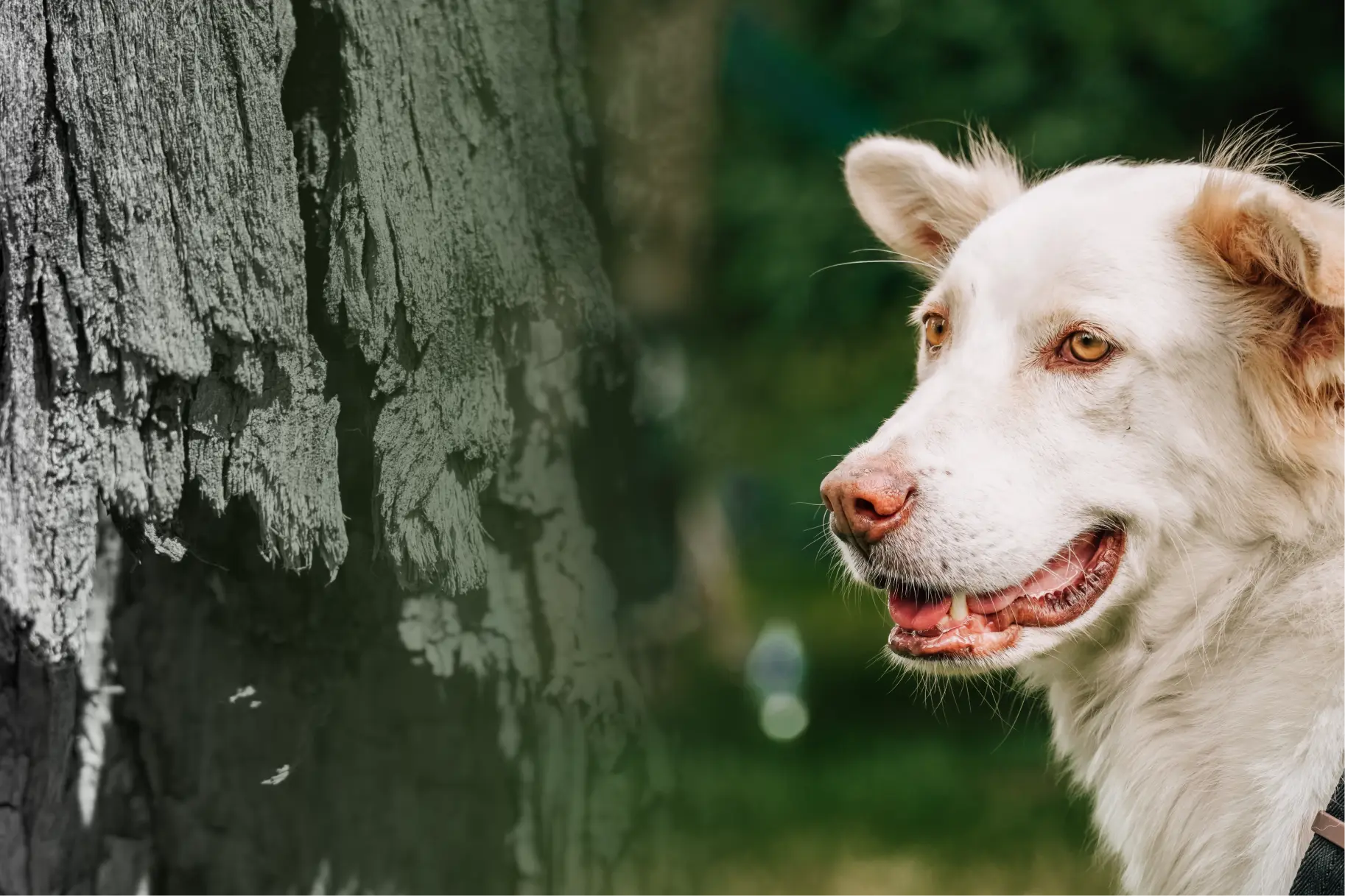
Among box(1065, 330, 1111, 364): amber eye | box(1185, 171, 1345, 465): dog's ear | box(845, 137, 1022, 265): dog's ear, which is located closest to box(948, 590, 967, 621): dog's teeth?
box(1065, 330, 1111, 364): amber eye

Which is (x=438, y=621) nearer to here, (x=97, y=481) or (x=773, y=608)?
(x=97, y=481)

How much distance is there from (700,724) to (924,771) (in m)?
1.24

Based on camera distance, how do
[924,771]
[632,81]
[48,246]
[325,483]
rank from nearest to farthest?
[48,246]
[325,483]
[632,81]
[924,771]

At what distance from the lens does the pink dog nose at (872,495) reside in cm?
179

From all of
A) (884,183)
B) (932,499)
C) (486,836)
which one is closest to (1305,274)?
(932,499)

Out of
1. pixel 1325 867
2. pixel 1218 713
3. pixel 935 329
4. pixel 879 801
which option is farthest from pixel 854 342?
pixel 1325 867

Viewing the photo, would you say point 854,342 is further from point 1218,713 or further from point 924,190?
point 1218,713

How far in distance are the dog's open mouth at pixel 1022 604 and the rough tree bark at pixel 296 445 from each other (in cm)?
58

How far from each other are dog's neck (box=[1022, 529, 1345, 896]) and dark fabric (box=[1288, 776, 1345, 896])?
103 millimetres

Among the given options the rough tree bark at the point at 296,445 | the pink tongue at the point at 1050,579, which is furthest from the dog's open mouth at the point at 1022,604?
the rough tree bark at the point at 296,445

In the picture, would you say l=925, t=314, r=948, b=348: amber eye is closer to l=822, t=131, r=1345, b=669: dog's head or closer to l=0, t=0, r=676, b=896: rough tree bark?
l=822, t=131, r=1345, b=669: dog's head

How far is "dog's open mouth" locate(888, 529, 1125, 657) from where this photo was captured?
1872 mm

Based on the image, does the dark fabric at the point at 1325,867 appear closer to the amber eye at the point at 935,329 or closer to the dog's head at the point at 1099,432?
the dog's head at the point at 1099,432

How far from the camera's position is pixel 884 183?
8.44 feet
